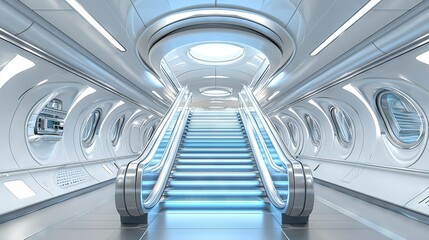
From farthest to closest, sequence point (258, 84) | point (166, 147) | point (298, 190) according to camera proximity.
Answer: point (258, 84), point (166, 147), point (298, 190)

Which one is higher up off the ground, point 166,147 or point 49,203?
point 166,147

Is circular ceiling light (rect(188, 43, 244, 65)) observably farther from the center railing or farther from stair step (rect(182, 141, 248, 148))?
the center railing

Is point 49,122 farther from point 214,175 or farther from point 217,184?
point 217,184

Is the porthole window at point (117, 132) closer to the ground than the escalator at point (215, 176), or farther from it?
farther from it

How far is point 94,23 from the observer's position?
456 cm

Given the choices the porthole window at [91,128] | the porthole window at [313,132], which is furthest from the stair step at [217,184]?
the porthole window at [313,132]

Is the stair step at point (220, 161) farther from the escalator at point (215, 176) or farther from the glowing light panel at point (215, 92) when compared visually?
the glowing light panel at point (215, 92)

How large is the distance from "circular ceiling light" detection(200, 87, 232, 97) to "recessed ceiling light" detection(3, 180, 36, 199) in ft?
33.9

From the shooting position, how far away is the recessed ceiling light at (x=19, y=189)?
5.32m

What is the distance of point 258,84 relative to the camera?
1126 cm

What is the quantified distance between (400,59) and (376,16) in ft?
A: 3.30

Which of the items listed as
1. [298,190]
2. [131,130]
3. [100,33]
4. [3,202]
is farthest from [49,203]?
[131,130]

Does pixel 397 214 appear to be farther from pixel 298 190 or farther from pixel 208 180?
pixel 208 180

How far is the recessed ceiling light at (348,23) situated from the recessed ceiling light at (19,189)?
599 centimetres
